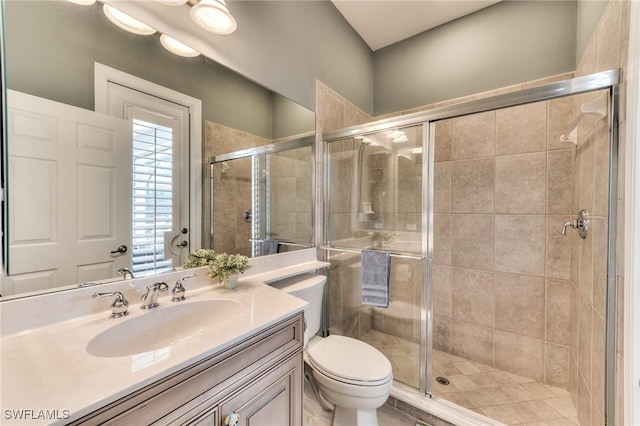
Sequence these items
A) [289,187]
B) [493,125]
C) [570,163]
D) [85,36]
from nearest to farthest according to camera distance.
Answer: [85,36] → [570,163] → [289,187] → [493,125]

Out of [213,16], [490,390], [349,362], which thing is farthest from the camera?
[490,390]

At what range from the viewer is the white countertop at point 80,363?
463 mm

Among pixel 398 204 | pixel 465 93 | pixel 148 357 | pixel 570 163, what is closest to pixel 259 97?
pixel 398 204

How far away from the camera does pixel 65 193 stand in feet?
2.77

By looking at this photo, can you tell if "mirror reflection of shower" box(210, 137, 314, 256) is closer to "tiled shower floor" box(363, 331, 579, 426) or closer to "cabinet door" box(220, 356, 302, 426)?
"cabinet door" box(220, 356, 302, 426)

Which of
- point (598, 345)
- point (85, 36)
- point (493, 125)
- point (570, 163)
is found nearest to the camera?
point (85, 36)

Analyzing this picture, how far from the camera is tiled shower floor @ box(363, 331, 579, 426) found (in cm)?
151

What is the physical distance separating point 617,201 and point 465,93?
4.88 ft

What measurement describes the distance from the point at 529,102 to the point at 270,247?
1589 mm

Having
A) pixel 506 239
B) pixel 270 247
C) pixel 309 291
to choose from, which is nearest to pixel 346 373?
pixel 309 291

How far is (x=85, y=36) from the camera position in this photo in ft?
2.91

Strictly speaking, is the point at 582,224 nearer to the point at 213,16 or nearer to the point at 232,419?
the point at 232,419

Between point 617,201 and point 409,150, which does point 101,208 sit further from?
point 617,201

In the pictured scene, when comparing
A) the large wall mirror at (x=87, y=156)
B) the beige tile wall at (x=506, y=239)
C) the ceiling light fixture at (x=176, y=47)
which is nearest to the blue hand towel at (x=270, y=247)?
the large wall mirror at (x=87, y=156)
